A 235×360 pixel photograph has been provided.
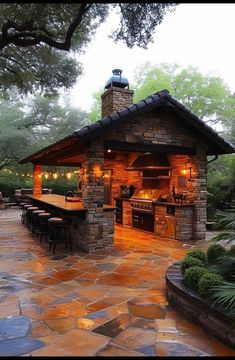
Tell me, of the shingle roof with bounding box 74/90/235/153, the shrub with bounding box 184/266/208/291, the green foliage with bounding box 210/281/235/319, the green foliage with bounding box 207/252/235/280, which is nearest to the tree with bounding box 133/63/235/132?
the shingle roof with bounding box 74/90/235/153

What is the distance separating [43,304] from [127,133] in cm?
474

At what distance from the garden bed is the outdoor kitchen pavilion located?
127 inches

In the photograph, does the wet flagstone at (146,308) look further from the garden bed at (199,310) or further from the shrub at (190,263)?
the shrub at (190,263)

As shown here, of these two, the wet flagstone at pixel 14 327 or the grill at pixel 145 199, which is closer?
the wet flagstone at pixel 14 327

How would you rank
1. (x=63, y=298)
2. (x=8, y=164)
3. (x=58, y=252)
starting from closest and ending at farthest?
(x=63, y=298) → (x=58, y=252) → (x=8, y=164)

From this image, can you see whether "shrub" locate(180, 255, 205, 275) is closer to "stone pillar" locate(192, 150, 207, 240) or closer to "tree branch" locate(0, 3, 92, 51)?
"stone pillar" locate(192, 150, 207, 240)

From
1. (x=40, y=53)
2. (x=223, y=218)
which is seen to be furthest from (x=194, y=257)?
(x=40, y=53)

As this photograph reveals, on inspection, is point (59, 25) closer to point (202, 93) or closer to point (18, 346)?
point (18, 346)

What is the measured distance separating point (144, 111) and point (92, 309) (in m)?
5.08

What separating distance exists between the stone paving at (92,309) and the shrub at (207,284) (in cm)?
40

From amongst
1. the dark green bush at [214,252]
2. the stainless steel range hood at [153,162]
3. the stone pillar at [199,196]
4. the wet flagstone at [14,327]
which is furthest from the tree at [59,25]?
the wet flagstone at [14,327]

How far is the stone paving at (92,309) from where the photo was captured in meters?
2.87

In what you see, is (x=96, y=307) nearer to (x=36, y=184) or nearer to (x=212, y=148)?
(x=212, y=148)

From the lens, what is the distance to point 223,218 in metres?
3.63
